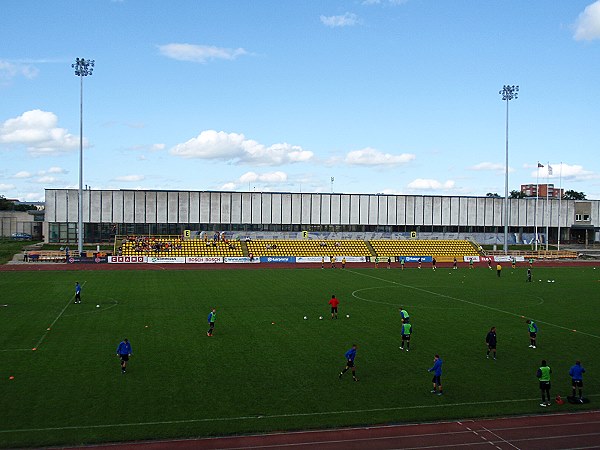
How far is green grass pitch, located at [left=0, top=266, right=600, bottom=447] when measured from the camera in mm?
15984

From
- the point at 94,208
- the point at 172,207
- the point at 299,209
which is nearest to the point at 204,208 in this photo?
the point at 172,207

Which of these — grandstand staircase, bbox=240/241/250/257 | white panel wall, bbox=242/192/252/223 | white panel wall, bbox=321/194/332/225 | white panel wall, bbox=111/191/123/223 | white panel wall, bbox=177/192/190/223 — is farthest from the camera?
white panel wall, bbox=321/194/332/225

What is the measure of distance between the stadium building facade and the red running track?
223 ft

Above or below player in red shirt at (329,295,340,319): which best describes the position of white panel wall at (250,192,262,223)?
above

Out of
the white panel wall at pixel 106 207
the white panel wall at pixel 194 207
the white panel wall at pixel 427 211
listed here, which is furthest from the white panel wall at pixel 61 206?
the white panel wall at pixel 427 211

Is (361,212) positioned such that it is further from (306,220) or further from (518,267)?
(518,267)

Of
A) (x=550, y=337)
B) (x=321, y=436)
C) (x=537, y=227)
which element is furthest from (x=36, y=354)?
(x=537, y=227)

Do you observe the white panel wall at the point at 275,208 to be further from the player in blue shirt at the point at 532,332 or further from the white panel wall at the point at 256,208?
the player in blue shirt at the point at 532,332

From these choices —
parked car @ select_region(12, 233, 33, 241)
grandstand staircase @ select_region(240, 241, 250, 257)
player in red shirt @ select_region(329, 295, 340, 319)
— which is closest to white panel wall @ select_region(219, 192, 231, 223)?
grandstand staircase @ select_region(240, 241, 250, 257)

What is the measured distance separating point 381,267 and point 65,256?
38.6 m

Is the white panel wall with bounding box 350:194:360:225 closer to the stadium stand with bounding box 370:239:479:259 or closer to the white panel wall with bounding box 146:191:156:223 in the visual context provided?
the stadium stand with bounding box 370:239:479:259

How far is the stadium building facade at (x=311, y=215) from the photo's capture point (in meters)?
81.9

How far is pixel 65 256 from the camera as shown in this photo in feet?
229

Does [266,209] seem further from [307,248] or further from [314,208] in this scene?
[307,248]
